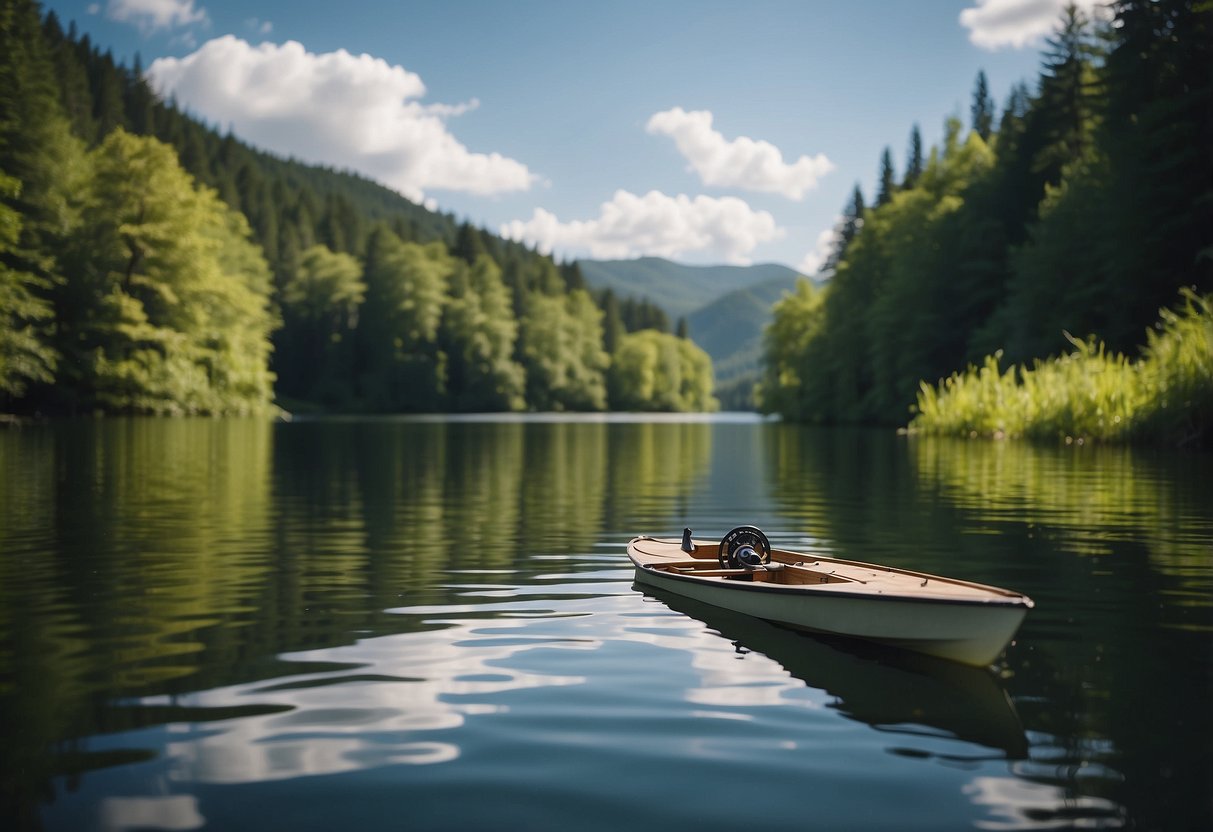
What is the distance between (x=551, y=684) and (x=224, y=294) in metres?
57.0

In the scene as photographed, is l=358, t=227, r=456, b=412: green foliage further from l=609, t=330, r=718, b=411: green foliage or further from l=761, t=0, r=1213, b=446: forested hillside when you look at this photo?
l=609, t=330, r=718, b=411: green foliage

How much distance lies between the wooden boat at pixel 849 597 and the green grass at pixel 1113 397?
21380mm

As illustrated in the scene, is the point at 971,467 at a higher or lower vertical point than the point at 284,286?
lower

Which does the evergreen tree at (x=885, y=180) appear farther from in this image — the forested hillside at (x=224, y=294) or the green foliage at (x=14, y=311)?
the green foliage at (x=14, y=311)

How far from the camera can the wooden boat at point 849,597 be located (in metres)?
6.83

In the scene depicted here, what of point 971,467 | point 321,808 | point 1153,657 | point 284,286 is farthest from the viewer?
point 284,286

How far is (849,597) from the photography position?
751 cm

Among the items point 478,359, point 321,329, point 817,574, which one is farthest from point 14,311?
point 321,329

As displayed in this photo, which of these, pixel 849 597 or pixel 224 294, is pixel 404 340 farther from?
pixel 849 597

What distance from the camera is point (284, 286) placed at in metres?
124

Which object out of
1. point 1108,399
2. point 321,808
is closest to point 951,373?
point 1108,399

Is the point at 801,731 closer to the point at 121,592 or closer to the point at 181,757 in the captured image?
the point at 181,757

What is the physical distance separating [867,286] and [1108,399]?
43750mm

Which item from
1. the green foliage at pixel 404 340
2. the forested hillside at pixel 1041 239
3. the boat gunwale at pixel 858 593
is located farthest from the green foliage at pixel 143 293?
the boat gunwale at pixel 858 593
